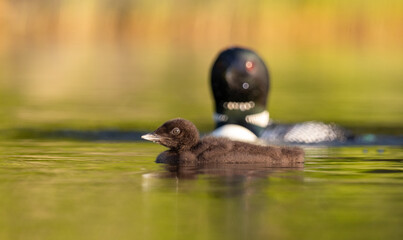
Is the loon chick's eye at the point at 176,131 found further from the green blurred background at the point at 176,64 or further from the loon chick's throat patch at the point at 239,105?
the green blurred background at the point at 176,64

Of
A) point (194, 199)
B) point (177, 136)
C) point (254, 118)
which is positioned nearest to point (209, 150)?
point (177, 136)

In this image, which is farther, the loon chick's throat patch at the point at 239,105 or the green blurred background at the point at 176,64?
the green blurred background at the point at 176,64

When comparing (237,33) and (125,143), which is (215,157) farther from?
(237,33)

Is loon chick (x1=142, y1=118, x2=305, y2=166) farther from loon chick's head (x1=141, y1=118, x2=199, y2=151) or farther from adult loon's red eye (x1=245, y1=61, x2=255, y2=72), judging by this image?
adult loon's red eye (x1=245, y1=61, x2=255, y2=72)

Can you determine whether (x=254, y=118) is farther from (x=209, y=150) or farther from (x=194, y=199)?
(x=194, y=199)

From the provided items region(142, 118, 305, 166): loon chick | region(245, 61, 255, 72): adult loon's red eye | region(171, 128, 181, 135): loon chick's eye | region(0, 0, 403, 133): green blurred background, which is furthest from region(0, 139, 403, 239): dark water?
region(0, 0, 403, 133): green blurred background

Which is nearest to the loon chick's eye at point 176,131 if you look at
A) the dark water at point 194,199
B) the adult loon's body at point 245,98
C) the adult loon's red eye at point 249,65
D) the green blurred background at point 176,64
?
the dark water at point 194,199

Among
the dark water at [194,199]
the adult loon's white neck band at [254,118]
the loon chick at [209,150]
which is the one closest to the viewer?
the dark water at [194,199]

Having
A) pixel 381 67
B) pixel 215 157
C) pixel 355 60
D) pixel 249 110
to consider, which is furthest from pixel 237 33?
pixel 215 157
